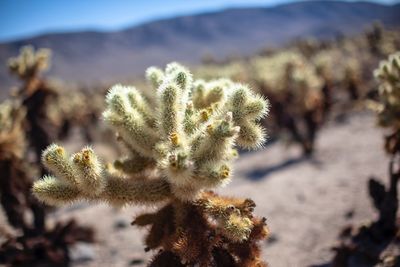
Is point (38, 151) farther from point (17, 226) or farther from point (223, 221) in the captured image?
point (223, 221)

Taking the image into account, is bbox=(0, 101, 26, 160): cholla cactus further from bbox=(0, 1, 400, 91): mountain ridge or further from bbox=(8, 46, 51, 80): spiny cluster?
bbox=(0, 1, 400, 91): mountain ridge

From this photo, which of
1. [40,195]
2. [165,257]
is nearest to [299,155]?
[165,257]

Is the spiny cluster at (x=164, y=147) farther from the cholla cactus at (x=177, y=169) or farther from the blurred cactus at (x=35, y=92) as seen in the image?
the blurred cactus at (x=35, y=92)

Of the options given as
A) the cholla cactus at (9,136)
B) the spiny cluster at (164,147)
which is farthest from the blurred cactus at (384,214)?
the cholla cactus at (9,136)

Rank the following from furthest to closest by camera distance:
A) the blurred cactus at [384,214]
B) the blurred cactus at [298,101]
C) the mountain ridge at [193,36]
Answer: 1. the mountain ridge at [193,36]
2. the blurred cactus at [298,101]
3. the blurred cactus at [384,214]

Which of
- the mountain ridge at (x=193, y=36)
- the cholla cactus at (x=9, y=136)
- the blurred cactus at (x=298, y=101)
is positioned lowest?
the cholla cactus at (x=9, y=136)

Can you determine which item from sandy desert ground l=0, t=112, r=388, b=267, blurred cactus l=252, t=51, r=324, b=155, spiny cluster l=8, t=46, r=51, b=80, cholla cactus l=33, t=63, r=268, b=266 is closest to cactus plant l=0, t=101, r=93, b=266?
sandy desert ground l=0, t=112, r=388, b=267

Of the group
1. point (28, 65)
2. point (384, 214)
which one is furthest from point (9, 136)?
point (384, 214)
